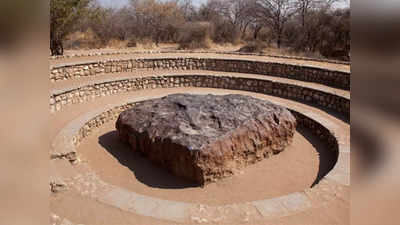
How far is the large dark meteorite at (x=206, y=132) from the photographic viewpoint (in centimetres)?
478

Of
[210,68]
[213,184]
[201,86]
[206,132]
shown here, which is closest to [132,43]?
[210,68]

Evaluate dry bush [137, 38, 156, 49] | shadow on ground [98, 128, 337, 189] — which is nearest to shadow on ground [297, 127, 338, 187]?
shadow on ground [98, 128, 337, 189]

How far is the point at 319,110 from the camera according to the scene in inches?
309

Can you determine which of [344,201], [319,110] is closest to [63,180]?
[344,201]

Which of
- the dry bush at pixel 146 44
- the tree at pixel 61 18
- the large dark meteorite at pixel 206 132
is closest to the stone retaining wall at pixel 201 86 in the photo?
the large dark meteorite at pixel 206 132

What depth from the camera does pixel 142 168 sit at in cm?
529

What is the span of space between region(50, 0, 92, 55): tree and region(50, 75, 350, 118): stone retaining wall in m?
4.96

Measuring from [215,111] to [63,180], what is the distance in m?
2.86

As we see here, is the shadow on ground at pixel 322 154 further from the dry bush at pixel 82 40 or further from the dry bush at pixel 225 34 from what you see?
the dry bush at pixel 225 34

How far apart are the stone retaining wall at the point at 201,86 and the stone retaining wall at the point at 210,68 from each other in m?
1.11

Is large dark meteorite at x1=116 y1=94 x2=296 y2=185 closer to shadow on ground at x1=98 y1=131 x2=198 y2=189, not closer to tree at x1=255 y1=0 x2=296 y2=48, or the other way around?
shadow on ground at x1=98 y1=131 x2=198 y2=189

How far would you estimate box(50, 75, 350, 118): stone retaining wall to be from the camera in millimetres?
7672

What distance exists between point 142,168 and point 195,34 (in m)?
14.3
